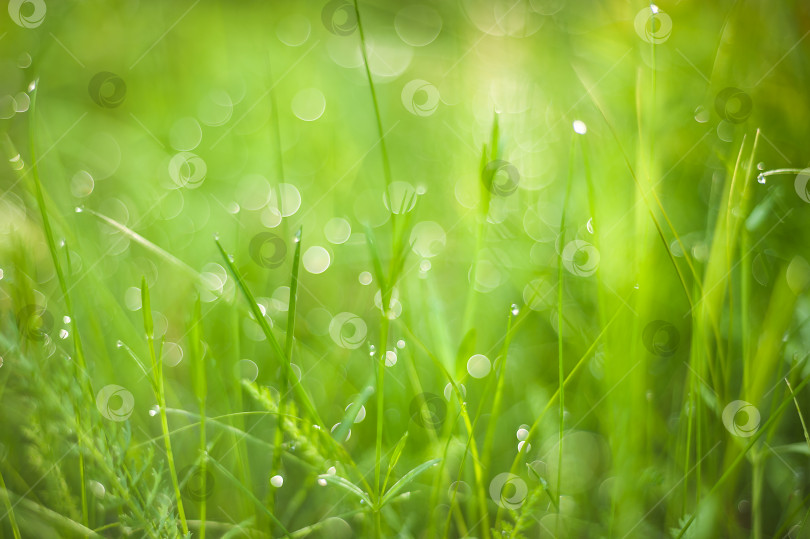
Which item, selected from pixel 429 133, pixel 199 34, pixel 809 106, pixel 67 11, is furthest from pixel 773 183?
pixel 67 11

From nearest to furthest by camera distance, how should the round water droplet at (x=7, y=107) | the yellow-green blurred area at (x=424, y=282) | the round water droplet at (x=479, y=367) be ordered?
the yellow-green blurred area at (x=424, y=282) < the round water droplet at (x=479, y=367) < the round water droplet at (x=7, y=107)

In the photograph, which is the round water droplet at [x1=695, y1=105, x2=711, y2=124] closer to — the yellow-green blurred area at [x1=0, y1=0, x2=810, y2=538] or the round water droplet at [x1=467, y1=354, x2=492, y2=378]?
the yellow-green blurred area at [x1=0, y1=0, x2=810, y2=538]

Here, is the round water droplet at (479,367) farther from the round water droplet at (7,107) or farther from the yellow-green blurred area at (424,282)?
the round water droplet at (7,107)

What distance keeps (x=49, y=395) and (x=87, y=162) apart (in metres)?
0.74

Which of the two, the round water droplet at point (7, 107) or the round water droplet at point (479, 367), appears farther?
the round water droplet at point (7, 107)

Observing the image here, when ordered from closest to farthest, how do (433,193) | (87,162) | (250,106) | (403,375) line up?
(403,375), (433,193), (87,162), (250,106)

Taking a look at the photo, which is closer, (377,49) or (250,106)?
(250,106)

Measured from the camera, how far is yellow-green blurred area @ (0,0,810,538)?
0.53 metres

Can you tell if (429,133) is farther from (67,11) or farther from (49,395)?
(67,11)

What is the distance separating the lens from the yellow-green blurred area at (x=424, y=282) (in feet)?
1.73

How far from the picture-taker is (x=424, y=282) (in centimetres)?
80

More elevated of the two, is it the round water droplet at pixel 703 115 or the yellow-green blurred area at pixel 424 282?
the round water droplet at pixel 703 115

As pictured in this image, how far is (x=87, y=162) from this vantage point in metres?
1.12

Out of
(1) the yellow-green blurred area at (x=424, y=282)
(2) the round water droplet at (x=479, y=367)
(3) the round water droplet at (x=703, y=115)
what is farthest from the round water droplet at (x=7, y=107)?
(3) the round water droplet at (x=703, y=115)
